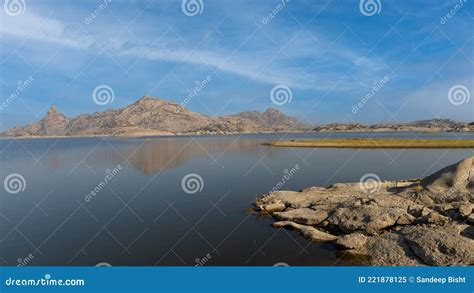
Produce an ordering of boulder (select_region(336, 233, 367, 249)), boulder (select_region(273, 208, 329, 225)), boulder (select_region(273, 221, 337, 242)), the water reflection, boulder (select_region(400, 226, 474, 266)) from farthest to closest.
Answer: the water reflection < boulder (select_region(273, 208, 329, 225)) < boulder (select_region(273, 221, 337, 242)) < boulder (select_region(336, 233, 367, 249)) < boulder (select_region(400, 226, 474, 266))

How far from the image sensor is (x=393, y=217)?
24891 millimetres

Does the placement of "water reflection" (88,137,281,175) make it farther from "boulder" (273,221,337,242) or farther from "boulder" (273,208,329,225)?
"boulder" (273,221,337,242)

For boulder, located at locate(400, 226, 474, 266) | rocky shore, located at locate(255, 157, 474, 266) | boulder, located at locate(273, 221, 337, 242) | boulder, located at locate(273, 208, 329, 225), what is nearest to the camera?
boulder, located at locate(400, 226, 474, 266)

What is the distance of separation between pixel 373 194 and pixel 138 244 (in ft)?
70.2

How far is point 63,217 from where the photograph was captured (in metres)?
31.3

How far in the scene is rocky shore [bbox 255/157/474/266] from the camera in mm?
20031

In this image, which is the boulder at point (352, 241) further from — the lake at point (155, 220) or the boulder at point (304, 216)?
the boulder at point (304, 216)

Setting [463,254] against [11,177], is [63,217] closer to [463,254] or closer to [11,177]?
[463,254]

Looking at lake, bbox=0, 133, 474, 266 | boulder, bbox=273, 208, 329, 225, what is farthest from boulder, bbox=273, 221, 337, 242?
boulder, bbox=273, 208, 329, 225

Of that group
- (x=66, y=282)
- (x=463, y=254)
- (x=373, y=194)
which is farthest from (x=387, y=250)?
(x=66, y=282)

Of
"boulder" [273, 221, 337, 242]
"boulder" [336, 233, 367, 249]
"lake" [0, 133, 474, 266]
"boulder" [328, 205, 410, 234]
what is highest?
"boulder" [328, 205, 410, 234]

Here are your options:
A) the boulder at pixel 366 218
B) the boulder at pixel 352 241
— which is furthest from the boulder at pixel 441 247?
the boulder at pixel 366 218

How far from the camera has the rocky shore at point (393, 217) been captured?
789 inches

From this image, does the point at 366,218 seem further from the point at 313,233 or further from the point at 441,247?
the point at 441,247
